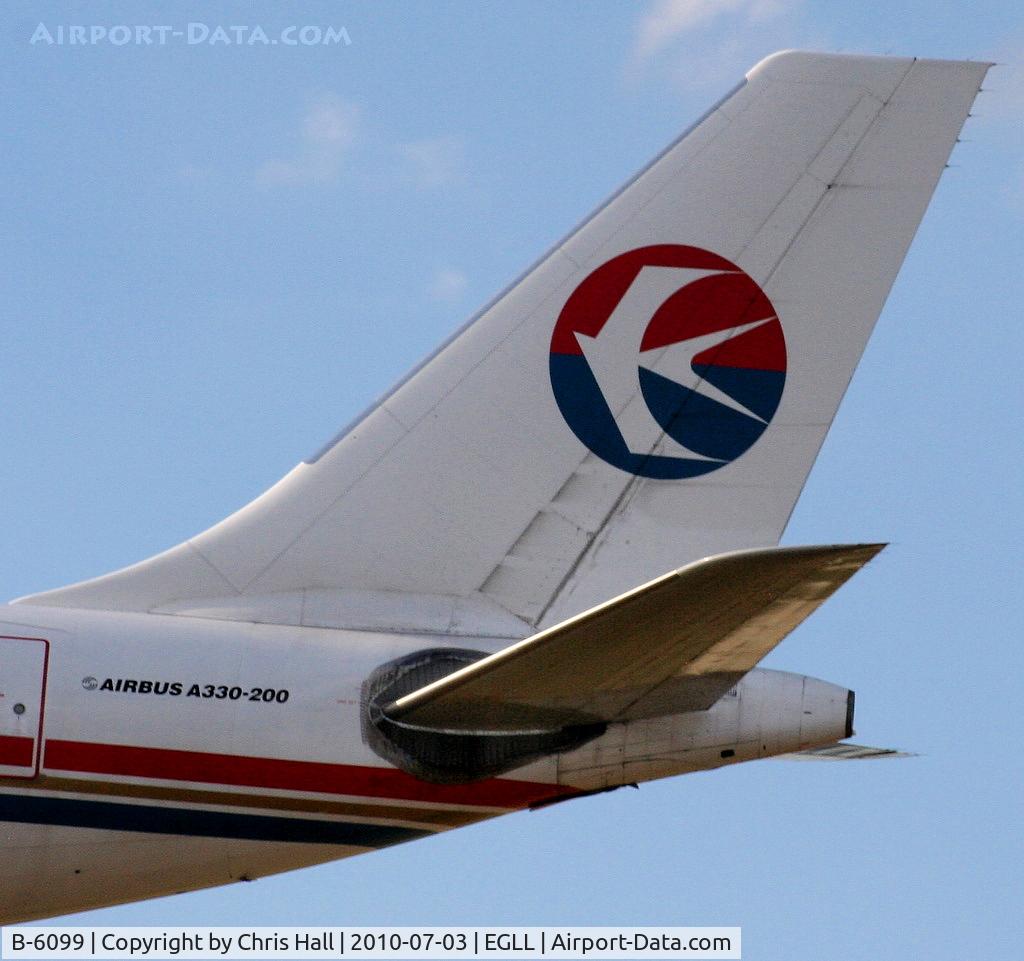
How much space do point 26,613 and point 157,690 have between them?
4.33ft

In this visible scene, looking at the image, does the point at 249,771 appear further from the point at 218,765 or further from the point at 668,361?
the point at 668,361

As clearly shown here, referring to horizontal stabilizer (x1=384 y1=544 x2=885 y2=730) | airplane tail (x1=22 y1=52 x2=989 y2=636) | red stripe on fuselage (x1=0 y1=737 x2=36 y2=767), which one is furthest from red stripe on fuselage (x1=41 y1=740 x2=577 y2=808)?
airplane tail (x1=22 y1=52 x2=989 y2=636)

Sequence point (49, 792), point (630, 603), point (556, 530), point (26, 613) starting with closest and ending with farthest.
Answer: point (630, 603) → point (49, 792) → point (26, 613) → point (556, 530)

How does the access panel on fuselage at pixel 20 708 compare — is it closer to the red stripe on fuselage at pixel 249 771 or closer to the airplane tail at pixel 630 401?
the red stripe on fuselage at pixel 249 771

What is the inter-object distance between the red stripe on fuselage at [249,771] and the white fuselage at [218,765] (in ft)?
0.03

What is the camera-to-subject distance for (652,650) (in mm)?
10336

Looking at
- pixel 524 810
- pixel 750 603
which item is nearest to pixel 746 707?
pixel 524 810

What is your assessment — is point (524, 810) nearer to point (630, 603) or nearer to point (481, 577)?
point (481, 577)

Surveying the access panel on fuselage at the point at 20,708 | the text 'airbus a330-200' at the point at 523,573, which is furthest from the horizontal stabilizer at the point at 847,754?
the access panel on fuselage at the point at 20,708

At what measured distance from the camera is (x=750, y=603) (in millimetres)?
9375

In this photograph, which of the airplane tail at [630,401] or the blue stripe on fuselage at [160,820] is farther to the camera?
the airplane tail at [630,401]

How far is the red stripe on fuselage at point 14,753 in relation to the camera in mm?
11602

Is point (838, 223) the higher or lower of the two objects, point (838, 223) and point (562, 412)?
→ the higher

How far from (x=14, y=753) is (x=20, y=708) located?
12.7 inches
